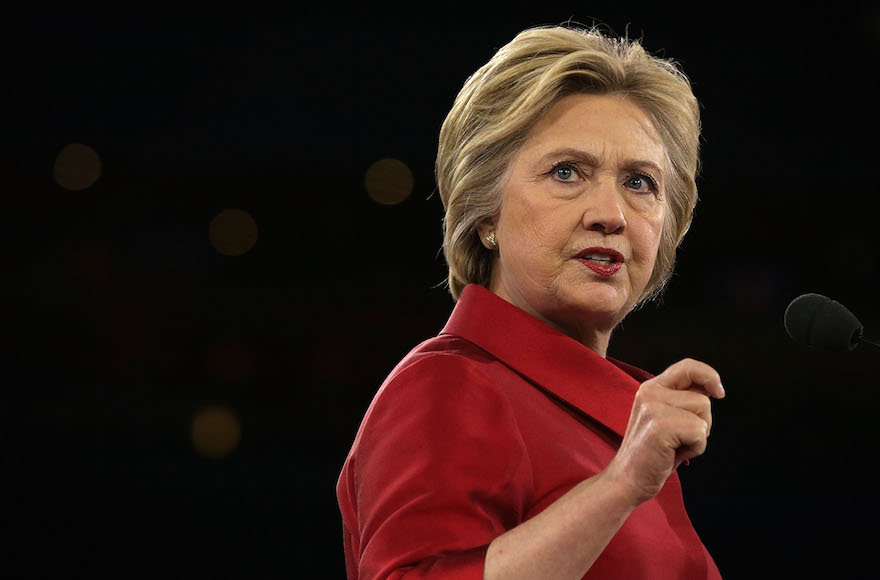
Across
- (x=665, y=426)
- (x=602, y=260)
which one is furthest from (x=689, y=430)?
(x=602, y=260)

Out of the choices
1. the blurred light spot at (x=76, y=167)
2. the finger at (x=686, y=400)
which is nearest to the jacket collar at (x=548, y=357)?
the finger at (x=686, y=400)

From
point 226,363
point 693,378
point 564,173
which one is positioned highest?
point 564,173

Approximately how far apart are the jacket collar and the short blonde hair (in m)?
0.11

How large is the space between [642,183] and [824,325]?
255mm

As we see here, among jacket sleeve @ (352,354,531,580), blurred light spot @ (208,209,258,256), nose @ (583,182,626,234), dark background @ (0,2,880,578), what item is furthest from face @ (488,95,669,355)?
blurred light spot @ (208,209,258,256)

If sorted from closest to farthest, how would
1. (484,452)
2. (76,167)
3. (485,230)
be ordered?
(484,452)
(485,230)
(76,167)

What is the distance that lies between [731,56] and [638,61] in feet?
4.58

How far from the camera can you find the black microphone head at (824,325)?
0.87 m

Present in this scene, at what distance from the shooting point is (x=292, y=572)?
7.40 ft

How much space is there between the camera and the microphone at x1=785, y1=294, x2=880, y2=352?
865 millimetres

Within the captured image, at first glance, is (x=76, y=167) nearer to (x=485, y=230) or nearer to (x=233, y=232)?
(x=233, y=232)

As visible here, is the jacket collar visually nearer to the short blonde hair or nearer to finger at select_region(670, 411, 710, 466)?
the short blonde hair

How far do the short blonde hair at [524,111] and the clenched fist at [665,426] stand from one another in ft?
1.17

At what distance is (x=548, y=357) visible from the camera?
3.26 ft
